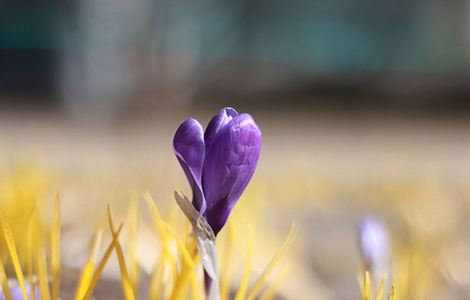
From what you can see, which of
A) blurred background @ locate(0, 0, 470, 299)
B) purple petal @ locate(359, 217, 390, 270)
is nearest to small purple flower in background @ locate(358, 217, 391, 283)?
purple petal @ locate(359, 217, 390, 270)

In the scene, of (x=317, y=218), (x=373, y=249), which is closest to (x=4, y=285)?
(x=373, y=249)

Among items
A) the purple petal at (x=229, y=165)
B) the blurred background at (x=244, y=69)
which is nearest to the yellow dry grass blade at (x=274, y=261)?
the purple petal at (x=229, y=165)

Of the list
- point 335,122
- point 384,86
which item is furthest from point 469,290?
point 384,86

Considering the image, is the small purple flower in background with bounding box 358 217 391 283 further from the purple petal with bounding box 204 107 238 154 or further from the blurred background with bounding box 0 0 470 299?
the blurred background with bounding box 0 0 470 299

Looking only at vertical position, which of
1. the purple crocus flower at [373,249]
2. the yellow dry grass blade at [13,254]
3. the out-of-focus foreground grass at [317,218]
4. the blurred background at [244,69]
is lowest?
the blurred background at [244,69]

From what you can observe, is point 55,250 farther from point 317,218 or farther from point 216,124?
point 317,218

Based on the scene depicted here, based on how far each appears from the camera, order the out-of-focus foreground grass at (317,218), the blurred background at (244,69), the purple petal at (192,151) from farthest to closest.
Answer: the blurred background at (244,69), the out-of-focus foreground grass at (317,218), the purple petal at (192,151)

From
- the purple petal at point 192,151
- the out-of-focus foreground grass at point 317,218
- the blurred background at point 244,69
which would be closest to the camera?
the purple petal at point 192,151

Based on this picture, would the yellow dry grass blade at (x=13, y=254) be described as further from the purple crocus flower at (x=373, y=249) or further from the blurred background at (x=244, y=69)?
the blurred background at (x=244, y=69)

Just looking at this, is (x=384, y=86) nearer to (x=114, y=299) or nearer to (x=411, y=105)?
(x=411, y=105)
